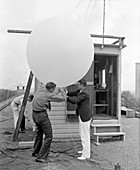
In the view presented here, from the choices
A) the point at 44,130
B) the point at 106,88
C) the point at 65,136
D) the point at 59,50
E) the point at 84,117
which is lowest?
the point at 65,136

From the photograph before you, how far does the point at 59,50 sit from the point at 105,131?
2892 millimetres

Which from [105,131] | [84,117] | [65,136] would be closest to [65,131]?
[65,136]

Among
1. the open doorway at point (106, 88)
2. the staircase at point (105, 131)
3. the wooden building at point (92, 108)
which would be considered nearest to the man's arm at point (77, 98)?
the wooden building at point (92, 108)

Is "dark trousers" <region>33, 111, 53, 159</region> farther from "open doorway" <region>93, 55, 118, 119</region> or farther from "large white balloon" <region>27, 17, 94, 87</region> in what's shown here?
"open doorway" <region>93, 55, 118, 119</region>

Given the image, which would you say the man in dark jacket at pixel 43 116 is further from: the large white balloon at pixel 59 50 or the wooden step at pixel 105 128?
the wooden step at pixel 105 128

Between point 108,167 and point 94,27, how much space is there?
3058 millimetres

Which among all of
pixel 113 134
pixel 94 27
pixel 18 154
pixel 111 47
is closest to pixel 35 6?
pixel 94 27

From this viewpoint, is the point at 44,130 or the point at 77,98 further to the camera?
the point at 77,98

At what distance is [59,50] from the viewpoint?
7.54 feet

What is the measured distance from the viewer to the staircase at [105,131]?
4406 mm

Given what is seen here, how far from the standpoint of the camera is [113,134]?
4457 millimetres

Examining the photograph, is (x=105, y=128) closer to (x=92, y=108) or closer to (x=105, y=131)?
(x=105, y=131)

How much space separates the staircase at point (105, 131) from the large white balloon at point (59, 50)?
7.44ft

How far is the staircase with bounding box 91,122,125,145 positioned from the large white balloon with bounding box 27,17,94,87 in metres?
2.27
